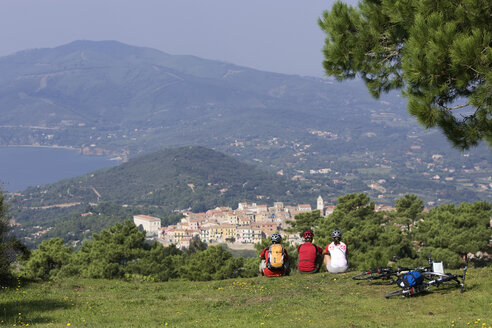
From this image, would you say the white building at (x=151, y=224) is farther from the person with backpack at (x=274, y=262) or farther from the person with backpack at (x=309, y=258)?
the person with backpack at (x=309, y=258)

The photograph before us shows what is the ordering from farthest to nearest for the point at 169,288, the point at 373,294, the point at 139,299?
the point at 169,288 → the point at 139,299 → the point at 373,294

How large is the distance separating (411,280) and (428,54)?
11.6ft

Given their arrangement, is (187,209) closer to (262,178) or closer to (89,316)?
(262,178)

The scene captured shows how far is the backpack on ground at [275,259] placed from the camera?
1168 centimetres

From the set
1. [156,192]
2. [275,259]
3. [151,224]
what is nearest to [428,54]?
[275,259]

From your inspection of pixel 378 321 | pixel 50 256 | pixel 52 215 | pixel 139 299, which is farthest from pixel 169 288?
pixel 52 215

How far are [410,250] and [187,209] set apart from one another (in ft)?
432

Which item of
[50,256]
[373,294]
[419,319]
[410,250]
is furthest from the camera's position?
[410,250]

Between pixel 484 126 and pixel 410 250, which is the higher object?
pixel 484 126

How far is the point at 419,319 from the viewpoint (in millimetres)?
7762

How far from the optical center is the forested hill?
164375 mm

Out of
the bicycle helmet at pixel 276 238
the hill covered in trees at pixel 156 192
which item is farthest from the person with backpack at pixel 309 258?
the hill covered in trees at pixel 156 192

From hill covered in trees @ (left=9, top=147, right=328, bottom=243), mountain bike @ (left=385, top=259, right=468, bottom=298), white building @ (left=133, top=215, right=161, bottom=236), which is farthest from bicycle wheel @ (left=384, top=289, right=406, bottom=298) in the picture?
hill covered in trees @ (left=9, top=147, right=328, bottom=243)

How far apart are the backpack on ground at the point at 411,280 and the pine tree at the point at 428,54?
2242mm
